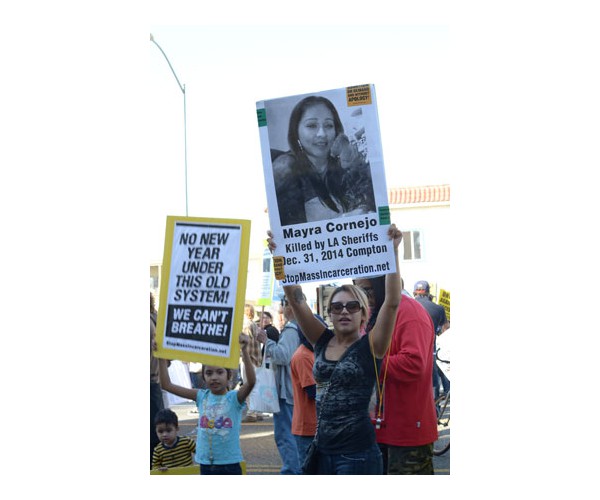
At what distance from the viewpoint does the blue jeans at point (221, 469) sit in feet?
18.9

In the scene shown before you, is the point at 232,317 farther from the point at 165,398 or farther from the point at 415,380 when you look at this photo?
the point at 165,398

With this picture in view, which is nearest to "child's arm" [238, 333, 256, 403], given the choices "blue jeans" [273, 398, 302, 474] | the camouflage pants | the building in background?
the camouflage pants

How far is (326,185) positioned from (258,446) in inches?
212

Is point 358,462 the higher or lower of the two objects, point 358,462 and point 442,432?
the lower

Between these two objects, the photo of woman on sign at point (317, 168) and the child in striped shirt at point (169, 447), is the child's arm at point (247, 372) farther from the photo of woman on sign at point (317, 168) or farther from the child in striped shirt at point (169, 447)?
the photo of woman on sign at point (317, 168)

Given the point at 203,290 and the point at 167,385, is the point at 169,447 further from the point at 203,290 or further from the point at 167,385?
the point at 203,290

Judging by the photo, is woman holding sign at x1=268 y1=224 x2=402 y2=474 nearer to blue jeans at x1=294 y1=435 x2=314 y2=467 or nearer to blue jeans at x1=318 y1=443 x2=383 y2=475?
blue jeans at x1=318 y1=443 x2=383 y2=475

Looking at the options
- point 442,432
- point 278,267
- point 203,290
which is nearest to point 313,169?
point 278,267

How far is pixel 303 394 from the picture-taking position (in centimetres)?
615

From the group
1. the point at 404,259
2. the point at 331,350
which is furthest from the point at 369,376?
the point at 404,259

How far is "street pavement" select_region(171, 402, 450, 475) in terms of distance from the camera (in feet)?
27.2


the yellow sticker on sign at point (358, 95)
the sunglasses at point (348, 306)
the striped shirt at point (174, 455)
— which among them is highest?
the yellow sticker on sign at point (358, 95)

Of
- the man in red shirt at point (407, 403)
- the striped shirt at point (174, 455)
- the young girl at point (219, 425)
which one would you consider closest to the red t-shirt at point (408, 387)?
the man in red shirt at point (407, 403)

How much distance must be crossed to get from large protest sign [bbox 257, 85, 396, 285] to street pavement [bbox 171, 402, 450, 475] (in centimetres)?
343
